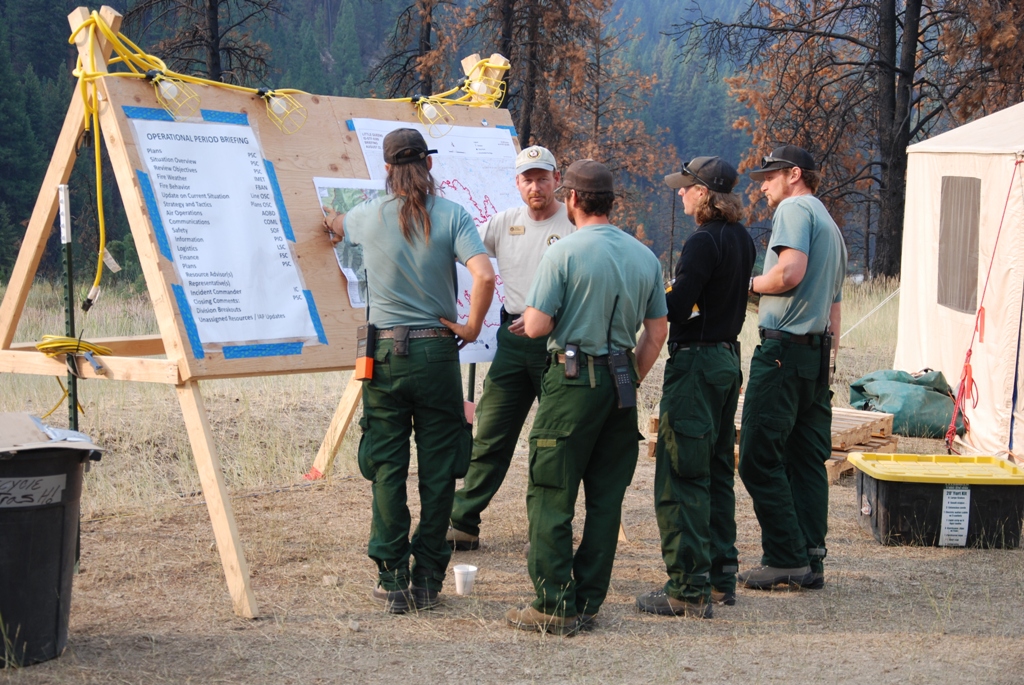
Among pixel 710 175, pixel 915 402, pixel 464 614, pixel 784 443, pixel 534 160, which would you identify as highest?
pixel 534 160

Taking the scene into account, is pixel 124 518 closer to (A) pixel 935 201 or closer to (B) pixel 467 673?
(B) pixel 467 673

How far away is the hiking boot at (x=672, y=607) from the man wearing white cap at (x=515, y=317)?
1.08 m

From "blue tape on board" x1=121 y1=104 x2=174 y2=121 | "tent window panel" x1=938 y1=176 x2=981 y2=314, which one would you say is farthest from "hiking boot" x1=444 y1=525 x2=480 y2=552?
"tent window panel" x1=938 y1=176 x2=981 y2=314

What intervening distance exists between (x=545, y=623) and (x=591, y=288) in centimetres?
139

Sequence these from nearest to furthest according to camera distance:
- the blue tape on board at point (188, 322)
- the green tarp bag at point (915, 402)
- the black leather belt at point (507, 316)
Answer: the blue tape on board at point (188, 322) < the black leather belt at point (507, 316) < the green tarp bag at point (915, 402)

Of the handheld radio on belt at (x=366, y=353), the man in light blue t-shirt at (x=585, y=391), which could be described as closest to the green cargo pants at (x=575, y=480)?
the man in light blue t-shirt at (x=585, y=391)

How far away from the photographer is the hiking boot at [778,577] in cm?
483

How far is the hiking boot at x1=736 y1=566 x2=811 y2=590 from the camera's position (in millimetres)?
4828

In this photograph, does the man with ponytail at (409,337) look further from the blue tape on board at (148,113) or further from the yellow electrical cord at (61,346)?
the yellow electrical cord at (61,346)

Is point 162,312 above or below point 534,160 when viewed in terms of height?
below

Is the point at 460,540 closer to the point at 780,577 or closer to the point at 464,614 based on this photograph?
the point at 464,614

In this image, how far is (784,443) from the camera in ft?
15.4

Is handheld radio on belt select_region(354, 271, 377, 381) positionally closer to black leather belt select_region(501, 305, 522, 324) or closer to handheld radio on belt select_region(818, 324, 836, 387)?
black leather belt select_region(501, 305, 522, 324)

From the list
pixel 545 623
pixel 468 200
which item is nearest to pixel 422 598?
pixel 545 623
